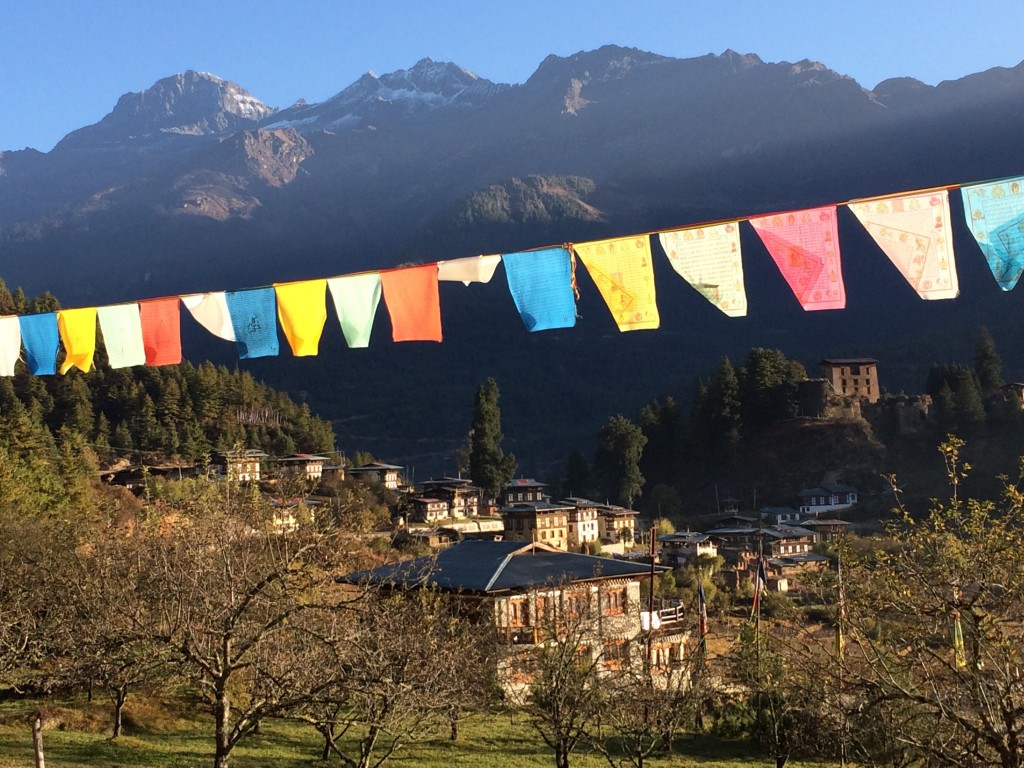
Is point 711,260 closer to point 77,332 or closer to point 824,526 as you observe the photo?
point 77,332

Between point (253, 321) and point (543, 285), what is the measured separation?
13.2ft

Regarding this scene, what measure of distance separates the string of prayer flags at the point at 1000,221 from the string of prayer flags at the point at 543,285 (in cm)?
428

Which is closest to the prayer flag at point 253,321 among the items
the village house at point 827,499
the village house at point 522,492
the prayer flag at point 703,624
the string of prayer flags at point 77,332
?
the string of prayer flags at point 77,332

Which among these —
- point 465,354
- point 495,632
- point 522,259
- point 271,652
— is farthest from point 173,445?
point 465,354

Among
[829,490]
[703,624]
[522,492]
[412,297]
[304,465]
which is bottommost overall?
[829,490]

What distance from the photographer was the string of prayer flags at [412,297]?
12.7m

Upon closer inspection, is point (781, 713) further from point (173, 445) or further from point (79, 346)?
point (173, 445)

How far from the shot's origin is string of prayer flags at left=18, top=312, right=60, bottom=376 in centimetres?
1429

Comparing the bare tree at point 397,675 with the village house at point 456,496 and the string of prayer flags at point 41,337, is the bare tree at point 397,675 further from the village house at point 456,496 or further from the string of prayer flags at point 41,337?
the village house at point 456,496

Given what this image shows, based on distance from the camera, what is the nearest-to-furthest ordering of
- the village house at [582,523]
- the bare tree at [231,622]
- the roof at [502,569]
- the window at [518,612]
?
the bare tree at [231,622], the roof at [502,569], the window at [518,612], the village house at [582,523]

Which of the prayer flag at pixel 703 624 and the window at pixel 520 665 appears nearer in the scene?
the window at pixel 520 665

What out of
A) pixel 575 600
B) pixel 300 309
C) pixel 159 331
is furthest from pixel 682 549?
pixel 300 309

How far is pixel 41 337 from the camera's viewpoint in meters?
14.3

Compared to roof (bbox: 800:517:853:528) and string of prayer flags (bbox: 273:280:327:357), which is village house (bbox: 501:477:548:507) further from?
string of prayer flags (bbox: 273:280:327:357)
